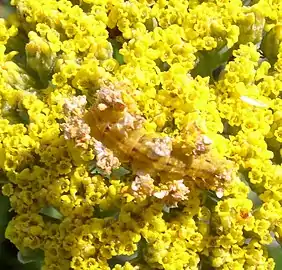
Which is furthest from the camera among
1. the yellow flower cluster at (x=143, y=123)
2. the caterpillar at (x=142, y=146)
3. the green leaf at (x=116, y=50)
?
the green leaf at (x=116, y=50)

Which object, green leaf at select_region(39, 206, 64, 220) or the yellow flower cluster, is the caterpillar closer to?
the yellow flower cluster

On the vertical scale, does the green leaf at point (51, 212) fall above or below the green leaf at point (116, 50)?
below

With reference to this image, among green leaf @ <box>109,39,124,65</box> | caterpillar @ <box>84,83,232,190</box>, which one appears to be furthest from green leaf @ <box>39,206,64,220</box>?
green leaf @ <box>109,39,124,65</box>

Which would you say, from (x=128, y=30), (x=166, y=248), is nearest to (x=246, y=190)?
(x=166, y=248)

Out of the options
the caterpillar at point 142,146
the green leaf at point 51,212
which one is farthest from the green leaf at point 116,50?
the green leaf at point 51,212

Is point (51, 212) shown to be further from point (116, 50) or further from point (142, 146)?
point (116, 50)

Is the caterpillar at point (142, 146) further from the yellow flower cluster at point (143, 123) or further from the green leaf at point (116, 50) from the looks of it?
the green leaf at point (116, 50)

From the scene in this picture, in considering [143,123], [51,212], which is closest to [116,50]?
[143,123]
